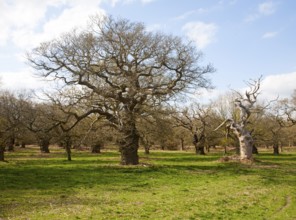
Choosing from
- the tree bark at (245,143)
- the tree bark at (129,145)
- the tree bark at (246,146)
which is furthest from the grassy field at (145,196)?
the tree bark at (246,146)

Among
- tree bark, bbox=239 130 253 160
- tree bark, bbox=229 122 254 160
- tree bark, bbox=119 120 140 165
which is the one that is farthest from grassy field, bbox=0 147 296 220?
tree bark, bbox=239 130 253 160

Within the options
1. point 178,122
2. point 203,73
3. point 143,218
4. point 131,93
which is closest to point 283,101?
point 178,122

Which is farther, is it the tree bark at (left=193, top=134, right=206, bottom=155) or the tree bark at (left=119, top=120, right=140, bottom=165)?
the tree bark at (left=193, top=134, right=206, bottom=155)

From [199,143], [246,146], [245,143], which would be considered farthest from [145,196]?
[199,143]

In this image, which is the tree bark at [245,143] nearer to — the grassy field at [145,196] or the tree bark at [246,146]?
the tree bark at [246,146]

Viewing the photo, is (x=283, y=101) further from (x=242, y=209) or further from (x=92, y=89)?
(x=242, y=209)

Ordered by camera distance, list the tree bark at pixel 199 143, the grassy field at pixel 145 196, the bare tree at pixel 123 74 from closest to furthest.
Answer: the grassy field at pixel 145 196 → the bare tree at pixel 123 74 → the tree bark at pixel 199 143

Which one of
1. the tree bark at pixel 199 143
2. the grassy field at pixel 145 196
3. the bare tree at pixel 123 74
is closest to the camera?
the grassy field at pixel 145 196

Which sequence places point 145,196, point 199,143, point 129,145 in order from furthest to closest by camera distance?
point 199,143
point 129,145
point 145,196

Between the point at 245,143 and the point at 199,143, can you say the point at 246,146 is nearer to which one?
the point at 245,143

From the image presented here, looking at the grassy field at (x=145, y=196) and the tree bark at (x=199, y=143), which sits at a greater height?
the tree bark at (x=199, y=143)

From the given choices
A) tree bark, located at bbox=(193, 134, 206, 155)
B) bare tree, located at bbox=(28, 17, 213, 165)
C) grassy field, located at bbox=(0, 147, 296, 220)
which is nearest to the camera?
grassy field, located at bbox=(0, 147, 296, 220)

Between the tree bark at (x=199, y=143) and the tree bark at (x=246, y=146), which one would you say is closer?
the tree bark at (x=246, y=146)

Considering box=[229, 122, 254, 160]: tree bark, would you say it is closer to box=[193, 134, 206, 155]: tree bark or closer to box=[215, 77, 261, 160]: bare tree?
box=[215, 77, 261, 160]: bare tree
